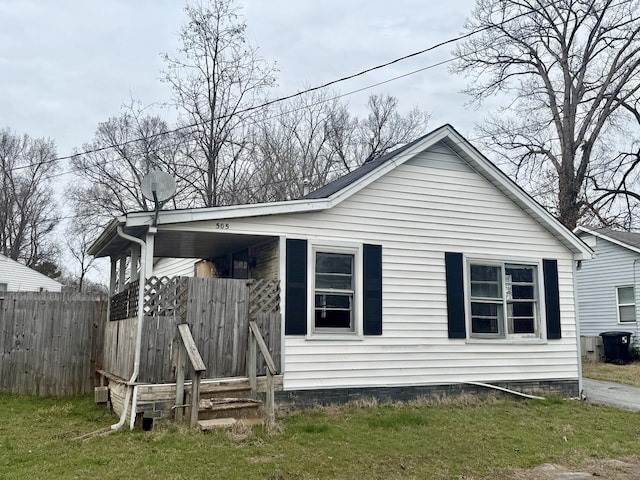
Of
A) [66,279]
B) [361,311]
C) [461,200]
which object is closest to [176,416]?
[361,311]

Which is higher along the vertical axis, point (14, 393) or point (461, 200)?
point (461, 200)

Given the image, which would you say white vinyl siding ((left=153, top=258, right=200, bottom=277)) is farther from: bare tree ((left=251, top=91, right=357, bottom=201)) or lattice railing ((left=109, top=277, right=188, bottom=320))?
bare tree ((left=251, top=91, right=357, bottom=201))

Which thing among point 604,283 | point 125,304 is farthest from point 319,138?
point 125,304

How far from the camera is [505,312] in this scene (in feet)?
34.5

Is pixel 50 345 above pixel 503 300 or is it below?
below

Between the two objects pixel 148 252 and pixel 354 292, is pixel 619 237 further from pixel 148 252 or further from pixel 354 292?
pixel 148 252

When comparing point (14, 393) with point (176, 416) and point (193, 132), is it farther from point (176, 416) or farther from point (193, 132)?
point (193, 132)

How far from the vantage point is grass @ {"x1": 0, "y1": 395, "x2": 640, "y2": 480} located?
5.73 metres

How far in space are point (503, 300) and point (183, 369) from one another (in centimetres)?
594

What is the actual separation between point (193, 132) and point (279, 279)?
537 inches

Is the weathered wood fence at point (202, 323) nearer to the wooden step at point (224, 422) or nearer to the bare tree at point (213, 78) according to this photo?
the wooden step at point (224, 422)

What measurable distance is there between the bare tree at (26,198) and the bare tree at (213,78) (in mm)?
17671

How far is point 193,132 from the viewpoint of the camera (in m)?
21.1

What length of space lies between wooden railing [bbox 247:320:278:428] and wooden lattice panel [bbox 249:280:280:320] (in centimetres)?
22
